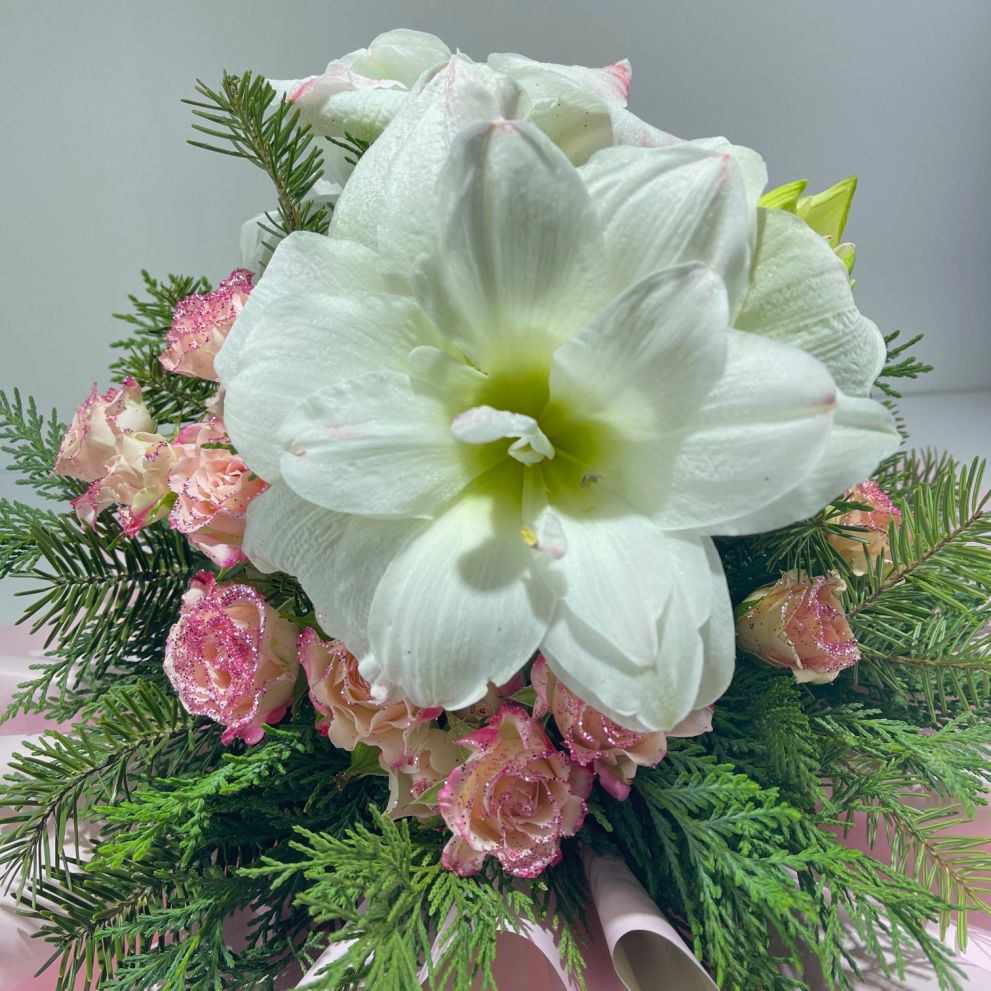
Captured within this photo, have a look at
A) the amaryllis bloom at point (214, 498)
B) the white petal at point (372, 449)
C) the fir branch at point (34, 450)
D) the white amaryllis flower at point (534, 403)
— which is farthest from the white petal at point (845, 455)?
the fir branch at point (34, 450)

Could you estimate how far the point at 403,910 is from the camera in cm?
31

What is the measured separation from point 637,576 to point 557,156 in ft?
0.43

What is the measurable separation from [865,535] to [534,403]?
0.63 feet

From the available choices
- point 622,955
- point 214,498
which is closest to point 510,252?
point 214,498

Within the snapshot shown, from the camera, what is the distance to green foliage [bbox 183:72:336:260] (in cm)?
38

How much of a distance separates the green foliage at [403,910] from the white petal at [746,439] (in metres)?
Answer: 0.17

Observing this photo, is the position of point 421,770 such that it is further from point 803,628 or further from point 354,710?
point 803,628

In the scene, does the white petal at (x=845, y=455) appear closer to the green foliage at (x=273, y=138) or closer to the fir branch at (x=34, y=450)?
the green foliage at (x=273, y=138)

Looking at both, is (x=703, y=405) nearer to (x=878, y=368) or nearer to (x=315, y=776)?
(x=878, y=368)

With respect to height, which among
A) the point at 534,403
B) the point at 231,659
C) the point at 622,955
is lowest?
the point at 622,955

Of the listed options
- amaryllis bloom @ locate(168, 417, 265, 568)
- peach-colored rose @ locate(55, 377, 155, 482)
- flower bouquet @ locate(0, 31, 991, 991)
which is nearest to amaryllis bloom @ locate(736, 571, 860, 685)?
flower bouquet @ locate(0, 31, 991, 991)

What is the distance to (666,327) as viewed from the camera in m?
0.25

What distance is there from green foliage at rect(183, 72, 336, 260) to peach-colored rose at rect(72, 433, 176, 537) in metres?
0.12

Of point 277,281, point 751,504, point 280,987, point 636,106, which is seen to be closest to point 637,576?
point 751,504
